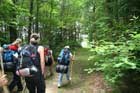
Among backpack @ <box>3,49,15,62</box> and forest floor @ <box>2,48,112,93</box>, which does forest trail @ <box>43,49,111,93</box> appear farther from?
backpack @ <box>3,49,15,62</box>

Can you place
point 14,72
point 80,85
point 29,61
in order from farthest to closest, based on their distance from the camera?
1. point 80,85
2. point 14,72
3. point 29,61

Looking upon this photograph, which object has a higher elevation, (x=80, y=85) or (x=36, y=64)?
(x=36, y=64)

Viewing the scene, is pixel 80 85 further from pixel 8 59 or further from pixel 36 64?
pixel 36 64

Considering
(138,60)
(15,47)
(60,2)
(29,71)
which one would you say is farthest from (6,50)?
(60,2)

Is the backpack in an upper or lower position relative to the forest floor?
upper

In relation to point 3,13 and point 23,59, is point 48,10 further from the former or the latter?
point 23,59

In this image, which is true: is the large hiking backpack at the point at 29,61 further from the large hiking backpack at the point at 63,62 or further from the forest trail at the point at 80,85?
the large hiking backpack at the point at 63,62

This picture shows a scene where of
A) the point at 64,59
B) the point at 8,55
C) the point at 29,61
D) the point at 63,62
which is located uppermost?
the point at 29,61

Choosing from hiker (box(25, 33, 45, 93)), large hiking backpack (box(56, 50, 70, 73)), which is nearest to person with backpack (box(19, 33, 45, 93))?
hiker (box(25, 33, 45, 93))

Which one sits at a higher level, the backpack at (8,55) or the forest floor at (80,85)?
the backpack at (8,55)

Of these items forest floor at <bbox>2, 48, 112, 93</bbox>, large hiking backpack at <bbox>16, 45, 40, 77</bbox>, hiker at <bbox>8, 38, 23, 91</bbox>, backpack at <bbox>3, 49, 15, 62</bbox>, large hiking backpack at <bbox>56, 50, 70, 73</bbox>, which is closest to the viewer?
large hiking backpack at <bbox>16, 45, 40, 77</bbox>

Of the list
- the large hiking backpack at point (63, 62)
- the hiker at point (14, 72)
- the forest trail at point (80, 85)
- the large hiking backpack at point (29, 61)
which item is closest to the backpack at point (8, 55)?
the hiker at point (14, 72)

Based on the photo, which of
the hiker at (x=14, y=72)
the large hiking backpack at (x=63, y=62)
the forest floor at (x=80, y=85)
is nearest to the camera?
the hiker at (x=14, y=72)

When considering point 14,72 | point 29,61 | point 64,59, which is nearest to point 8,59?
point 14,72
